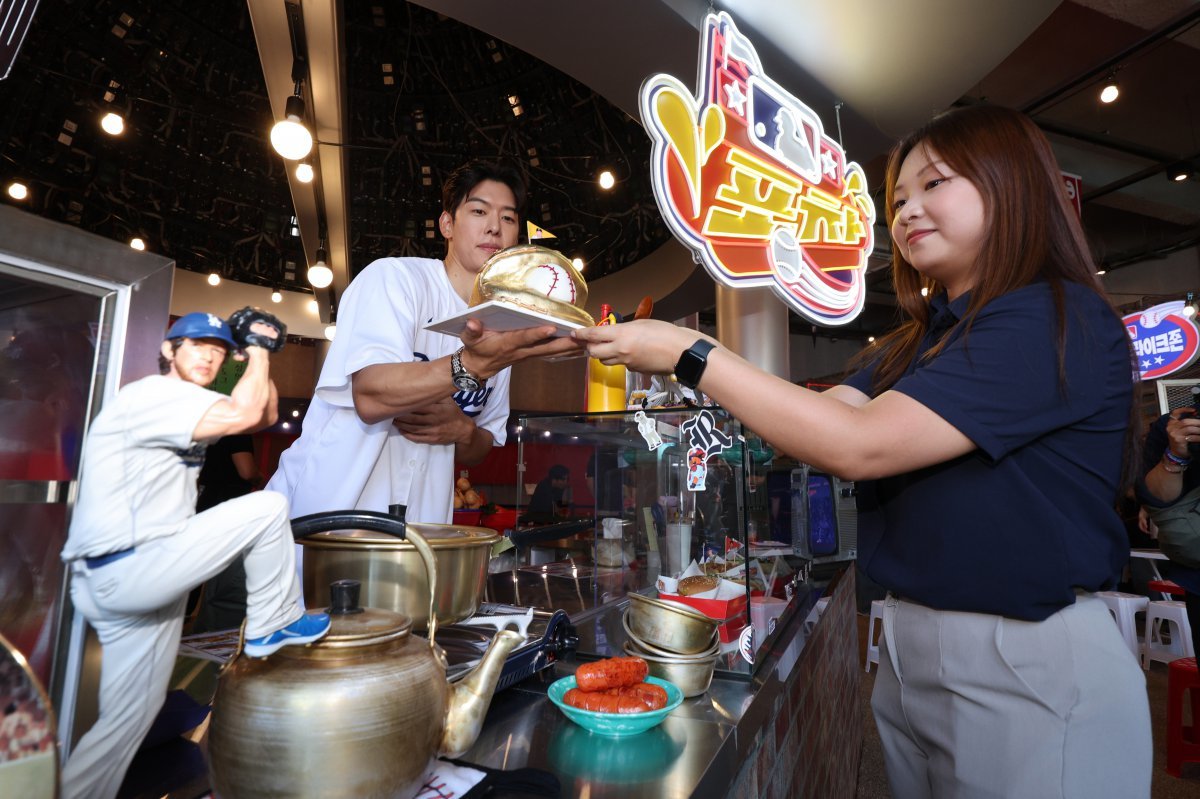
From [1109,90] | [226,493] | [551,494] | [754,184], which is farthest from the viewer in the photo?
[1109,90]

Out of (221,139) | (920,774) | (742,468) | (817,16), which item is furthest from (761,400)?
(221,139)

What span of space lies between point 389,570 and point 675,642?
2.30 feet

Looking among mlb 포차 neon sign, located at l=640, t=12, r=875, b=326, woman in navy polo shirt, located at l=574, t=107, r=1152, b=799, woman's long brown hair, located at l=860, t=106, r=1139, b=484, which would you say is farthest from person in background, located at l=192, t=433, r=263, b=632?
mlb 포차 neon sign, located at l=640, t=12, r=875, b=326

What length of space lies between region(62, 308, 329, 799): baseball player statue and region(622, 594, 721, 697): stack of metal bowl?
2.80 ft

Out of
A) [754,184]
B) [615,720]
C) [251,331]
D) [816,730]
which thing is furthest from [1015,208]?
[754,184]

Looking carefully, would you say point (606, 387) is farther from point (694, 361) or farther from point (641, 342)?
point (694, 361)

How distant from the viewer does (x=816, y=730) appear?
1910 millimetres

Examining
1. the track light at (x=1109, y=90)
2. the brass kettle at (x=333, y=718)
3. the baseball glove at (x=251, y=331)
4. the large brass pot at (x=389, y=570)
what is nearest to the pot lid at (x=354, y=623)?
the brass kettle at (x=333, y=718)

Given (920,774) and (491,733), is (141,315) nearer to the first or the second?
(491,733)

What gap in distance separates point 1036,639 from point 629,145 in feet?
20.7

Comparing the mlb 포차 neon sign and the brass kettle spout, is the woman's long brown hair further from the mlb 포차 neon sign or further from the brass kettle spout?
the mlb 포차 neon sign

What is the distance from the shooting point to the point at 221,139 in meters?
6.80

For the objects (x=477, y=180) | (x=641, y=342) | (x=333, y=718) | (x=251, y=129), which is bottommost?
(x=333, y=718)

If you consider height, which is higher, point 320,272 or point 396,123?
point 396,123
